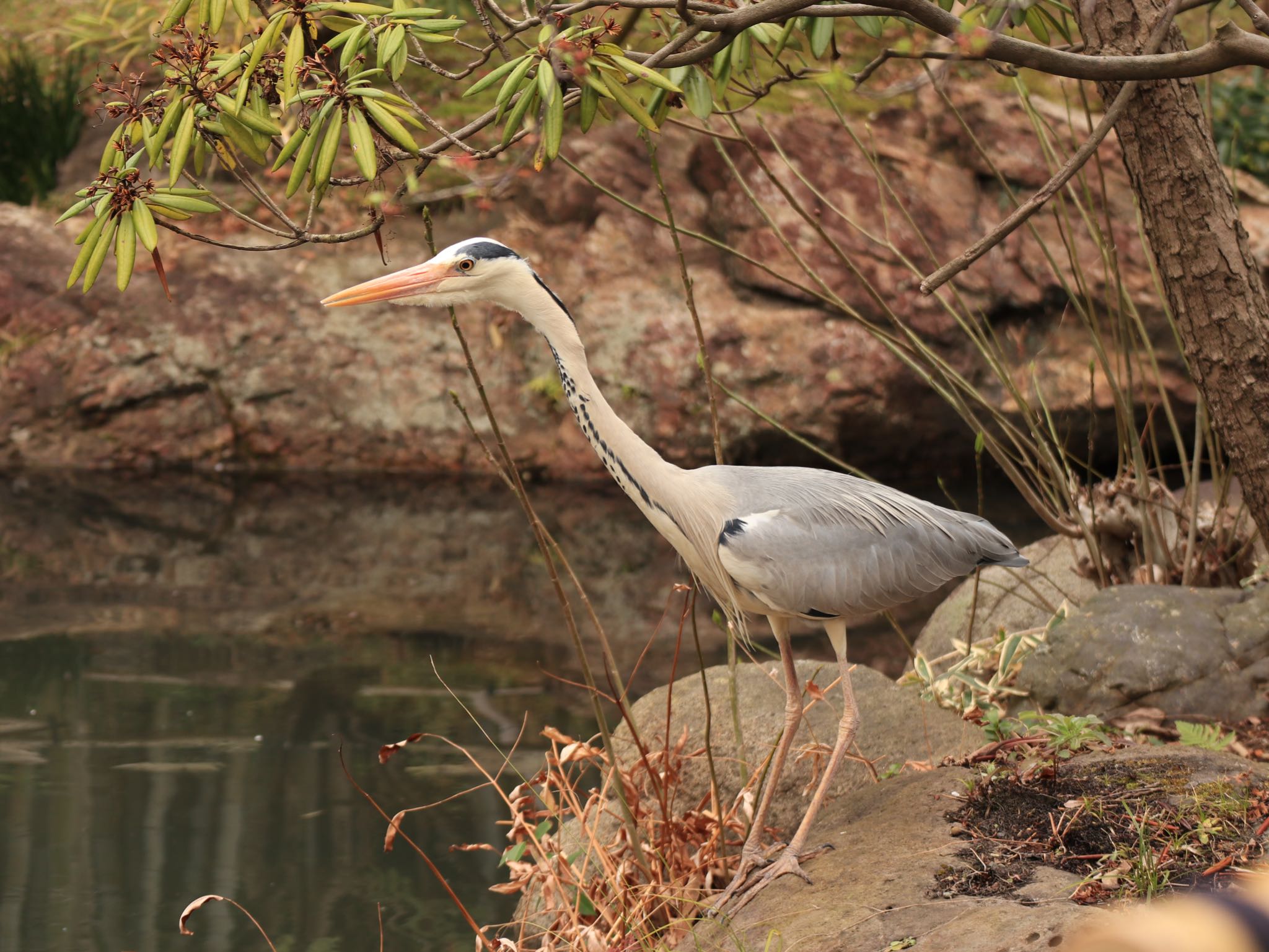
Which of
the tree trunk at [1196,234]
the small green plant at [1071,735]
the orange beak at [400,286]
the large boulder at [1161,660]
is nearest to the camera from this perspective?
the orange beak at [400,286]

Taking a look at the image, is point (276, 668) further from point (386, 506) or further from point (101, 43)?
point (101, 43)

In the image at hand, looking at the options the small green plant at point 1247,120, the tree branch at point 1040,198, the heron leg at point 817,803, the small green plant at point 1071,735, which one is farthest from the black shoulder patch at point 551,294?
the small green plant at point 1247,120

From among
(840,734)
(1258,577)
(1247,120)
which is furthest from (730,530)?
(1247,120)

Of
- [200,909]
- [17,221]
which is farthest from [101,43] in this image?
[200,909]

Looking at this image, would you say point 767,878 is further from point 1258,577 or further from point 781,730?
point 1258,577

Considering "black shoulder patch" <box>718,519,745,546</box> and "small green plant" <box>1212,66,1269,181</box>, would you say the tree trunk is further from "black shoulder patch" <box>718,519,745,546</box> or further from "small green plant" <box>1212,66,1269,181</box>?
"small green plant" <box>1212,66,1269,181</box>

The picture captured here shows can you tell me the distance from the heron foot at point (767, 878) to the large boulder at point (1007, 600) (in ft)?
7.08

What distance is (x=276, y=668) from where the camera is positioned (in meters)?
5.59

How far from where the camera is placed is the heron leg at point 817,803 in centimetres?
281

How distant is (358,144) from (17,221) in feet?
27.0

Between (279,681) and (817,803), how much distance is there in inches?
127

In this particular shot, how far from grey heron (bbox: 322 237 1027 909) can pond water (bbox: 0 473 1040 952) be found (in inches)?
56.5

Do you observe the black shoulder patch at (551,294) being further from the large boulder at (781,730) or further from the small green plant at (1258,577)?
the small green plant at (1258,577)

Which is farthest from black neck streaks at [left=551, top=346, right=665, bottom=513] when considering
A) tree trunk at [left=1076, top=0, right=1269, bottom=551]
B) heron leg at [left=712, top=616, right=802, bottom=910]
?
tree trunk at [left=1076, top=0, right=1269, bottom=551]
